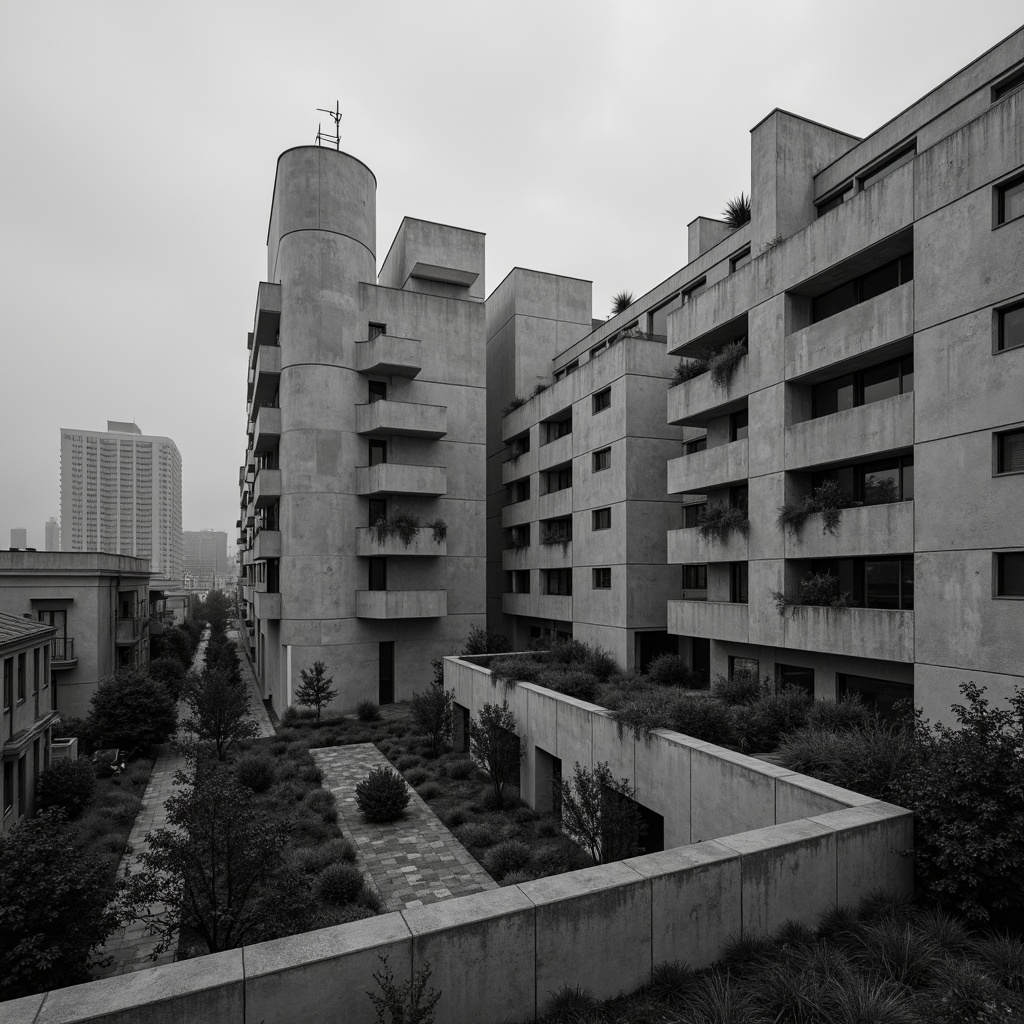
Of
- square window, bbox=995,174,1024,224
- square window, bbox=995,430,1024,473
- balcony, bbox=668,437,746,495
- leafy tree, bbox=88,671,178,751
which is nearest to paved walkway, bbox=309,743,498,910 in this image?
leafy tree, bbox=88,671,178,751

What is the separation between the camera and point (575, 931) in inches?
252

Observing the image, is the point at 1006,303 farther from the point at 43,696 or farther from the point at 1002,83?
the point at 43,696

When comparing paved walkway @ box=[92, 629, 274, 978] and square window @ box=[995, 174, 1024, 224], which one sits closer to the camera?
paved walkway @ box=[92, 629, 274, 978]

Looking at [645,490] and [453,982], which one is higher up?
[645,490]

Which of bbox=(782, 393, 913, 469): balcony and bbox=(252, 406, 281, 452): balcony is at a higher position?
bbox=(252, 406, 281, 452): balcony

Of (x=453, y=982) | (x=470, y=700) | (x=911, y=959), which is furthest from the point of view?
(x=470, y=700)

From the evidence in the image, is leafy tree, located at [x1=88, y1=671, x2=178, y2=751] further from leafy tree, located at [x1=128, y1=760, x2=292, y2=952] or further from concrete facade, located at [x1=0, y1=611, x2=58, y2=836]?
leafy tree, located at [x1=128, y1=760, x2=292, y2=952]

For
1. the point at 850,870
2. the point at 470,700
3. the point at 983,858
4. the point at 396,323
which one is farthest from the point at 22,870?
the point at 396,323

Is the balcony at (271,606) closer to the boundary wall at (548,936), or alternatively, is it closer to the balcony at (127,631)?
the balcony at (127,631)

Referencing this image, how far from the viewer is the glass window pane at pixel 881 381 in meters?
17.3

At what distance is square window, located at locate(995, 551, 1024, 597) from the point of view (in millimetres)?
13445

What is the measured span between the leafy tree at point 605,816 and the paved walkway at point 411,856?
220 centimetres

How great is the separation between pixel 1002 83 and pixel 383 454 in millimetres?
25692

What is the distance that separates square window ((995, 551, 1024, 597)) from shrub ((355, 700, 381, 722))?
23359mm
